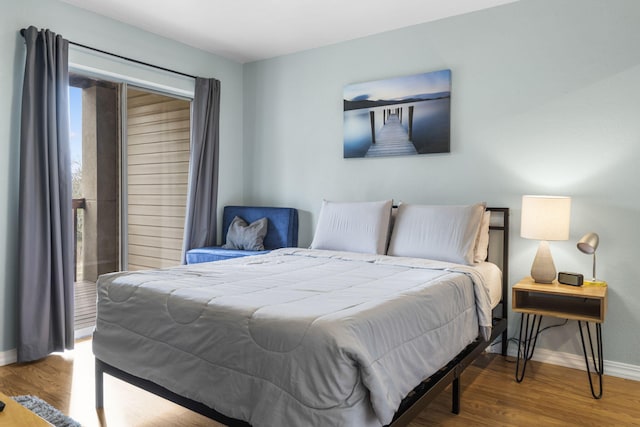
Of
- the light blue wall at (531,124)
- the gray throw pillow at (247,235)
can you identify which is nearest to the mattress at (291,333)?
the light blue wall at (531,124)

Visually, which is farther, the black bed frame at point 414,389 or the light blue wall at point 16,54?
the light blue wall at point 16,54

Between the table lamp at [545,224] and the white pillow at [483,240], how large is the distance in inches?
11.8

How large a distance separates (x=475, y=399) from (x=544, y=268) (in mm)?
949

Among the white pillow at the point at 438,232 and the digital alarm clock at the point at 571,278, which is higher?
the white pillow at the point at 438,232

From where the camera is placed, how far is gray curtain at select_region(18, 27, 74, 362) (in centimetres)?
309

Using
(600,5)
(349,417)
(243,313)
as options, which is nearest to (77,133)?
(243,313)

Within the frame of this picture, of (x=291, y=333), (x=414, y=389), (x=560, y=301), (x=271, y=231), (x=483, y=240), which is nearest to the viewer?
(x=291, y=333)

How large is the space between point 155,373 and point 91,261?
6.85ft

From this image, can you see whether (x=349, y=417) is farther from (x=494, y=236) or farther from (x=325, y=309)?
(x=494, y=236)

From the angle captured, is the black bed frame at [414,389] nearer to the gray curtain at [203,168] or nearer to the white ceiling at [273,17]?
the gray curtain at [203,168]

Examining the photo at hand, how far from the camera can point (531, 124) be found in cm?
328

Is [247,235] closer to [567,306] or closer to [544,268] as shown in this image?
[544,268]

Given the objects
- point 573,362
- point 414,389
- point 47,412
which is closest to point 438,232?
point 573,362

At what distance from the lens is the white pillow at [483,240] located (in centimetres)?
320
